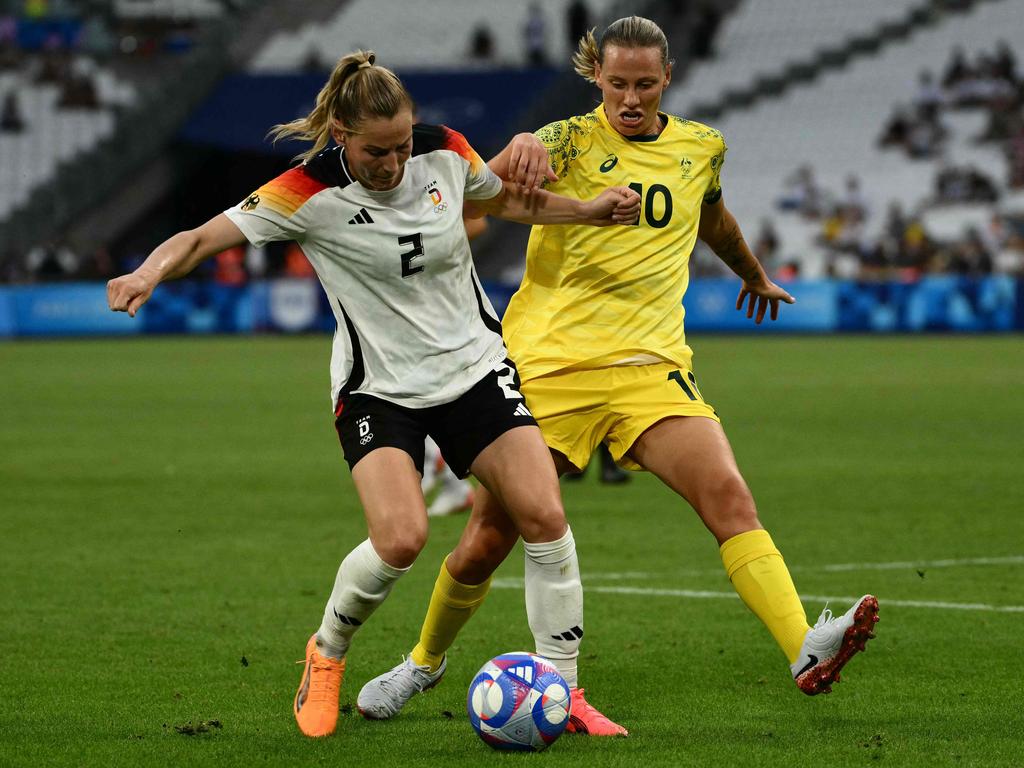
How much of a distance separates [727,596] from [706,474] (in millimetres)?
2494

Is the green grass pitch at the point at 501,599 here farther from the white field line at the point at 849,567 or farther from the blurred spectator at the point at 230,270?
the blurred spectator at the point at 230,270

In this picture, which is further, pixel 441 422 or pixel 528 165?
pixel 528 165

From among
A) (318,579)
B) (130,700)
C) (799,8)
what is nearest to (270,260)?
(799,8)

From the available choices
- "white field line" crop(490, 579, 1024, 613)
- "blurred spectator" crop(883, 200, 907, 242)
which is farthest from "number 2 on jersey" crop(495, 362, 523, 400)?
"blurred spectator" crop(883, 200, 907, 242)

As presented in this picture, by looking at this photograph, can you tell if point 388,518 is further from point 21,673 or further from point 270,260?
point 270,260

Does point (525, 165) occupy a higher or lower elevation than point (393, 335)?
higher

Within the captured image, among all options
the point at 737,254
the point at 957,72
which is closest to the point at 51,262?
the point at 957,72

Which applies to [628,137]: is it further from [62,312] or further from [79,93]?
[79,93]

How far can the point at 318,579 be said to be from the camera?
8641 millimetres

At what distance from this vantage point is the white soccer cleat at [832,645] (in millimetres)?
5168

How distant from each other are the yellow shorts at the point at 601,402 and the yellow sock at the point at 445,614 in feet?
1.93

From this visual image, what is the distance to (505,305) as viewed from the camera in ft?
95.0

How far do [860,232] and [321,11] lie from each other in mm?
16667

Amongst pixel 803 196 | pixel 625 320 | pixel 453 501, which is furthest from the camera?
pixel 803 196
